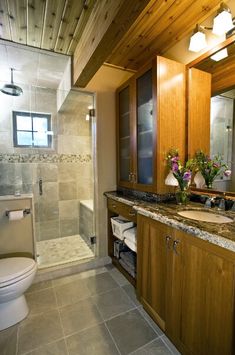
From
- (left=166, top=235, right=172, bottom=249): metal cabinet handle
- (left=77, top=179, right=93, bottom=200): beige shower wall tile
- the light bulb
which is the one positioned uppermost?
the light bulb

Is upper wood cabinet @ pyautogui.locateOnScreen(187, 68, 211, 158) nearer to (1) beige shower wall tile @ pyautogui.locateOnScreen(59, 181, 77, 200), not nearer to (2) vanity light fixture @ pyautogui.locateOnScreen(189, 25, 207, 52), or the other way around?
(2) vanity light fixture @ pyautogui.locateOnScreen(189, 25, 207, 52)

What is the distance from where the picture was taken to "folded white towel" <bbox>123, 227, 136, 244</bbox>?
1767 mm

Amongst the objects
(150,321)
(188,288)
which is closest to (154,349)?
(150,321)

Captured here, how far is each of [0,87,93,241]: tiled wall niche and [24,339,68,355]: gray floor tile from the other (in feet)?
5.03

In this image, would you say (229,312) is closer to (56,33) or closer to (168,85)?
(168,85)

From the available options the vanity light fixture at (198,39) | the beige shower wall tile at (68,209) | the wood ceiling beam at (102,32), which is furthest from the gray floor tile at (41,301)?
the vanity light fixture at (198,39)

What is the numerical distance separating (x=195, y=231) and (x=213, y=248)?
4.7 inches

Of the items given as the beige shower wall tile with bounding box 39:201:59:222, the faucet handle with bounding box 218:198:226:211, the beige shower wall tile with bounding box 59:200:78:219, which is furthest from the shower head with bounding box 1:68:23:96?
the faucet handle with bounding box 218:198:226:211

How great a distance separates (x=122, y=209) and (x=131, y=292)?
809 millimetres

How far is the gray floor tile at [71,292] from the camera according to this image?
1.75 m

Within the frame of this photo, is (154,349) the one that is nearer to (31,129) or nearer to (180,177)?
(180,177)

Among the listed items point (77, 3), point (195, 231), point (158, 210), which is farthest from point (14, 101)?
point (195, 231)

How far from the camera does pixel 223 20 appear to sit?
131 centimetres

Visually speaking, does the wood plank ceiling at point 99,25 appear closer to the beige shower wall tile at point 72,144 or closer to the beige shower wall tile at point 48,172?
the beige shower wall tile at point 72,144
